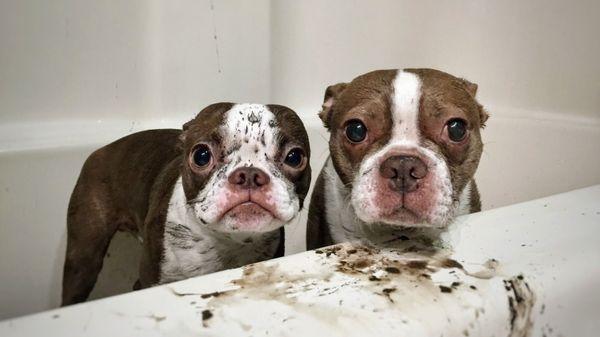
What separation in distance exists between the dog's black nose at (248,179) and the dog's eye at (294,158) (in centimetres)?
25

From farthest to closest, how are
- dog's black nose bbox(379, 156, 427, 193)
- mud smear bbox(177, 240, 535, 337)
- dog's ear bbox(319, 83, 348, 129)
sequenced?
dog's ear bbox(319, 83, 348, 129) → dog's black nose bbox(379, 156, 427, 193) → mud smear bbox(177, 240, 535, 337)

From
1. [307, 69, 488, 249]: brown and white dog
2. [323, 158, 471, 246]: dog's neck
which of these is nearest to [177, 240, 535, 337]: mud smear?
[307, 69, 488, 249]: brown and white dog

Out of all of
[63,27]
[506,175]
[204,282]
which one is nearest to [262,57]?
[63,27]

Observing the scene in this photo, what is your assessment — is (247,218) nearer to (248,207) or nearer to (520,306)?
(248,207)

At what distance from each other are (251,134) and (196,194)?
11.9 inches

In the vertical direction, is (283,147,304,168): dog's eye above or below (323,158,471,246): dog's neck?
above

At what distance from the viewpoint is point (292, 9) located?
346 cm

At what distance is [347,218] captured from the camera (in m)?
2.29

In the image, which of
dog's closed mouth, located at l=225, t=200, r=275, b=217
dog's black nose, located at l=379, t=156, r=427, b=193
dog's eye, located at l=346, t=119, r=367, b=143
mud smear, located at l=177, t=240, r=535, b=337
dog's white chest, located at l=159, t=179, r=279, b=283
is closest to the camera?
mud smear, located at l=177, t=240, r=535, b=337

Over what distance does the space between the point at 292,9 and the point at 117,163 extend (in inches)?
57.3

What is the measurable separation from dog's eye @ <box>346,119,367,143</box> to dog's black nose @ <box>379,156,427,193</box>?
1.03 feet

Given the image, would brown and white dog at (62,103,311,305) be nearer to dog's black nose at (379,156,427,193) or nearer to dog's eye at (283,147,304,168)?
dog's eye at (283,147,304,168)

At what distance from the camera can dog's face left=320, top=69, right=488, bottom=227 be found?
1755 millimetres

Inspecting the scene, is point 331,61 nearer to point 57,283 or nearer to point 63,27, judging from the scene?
point 63,27
